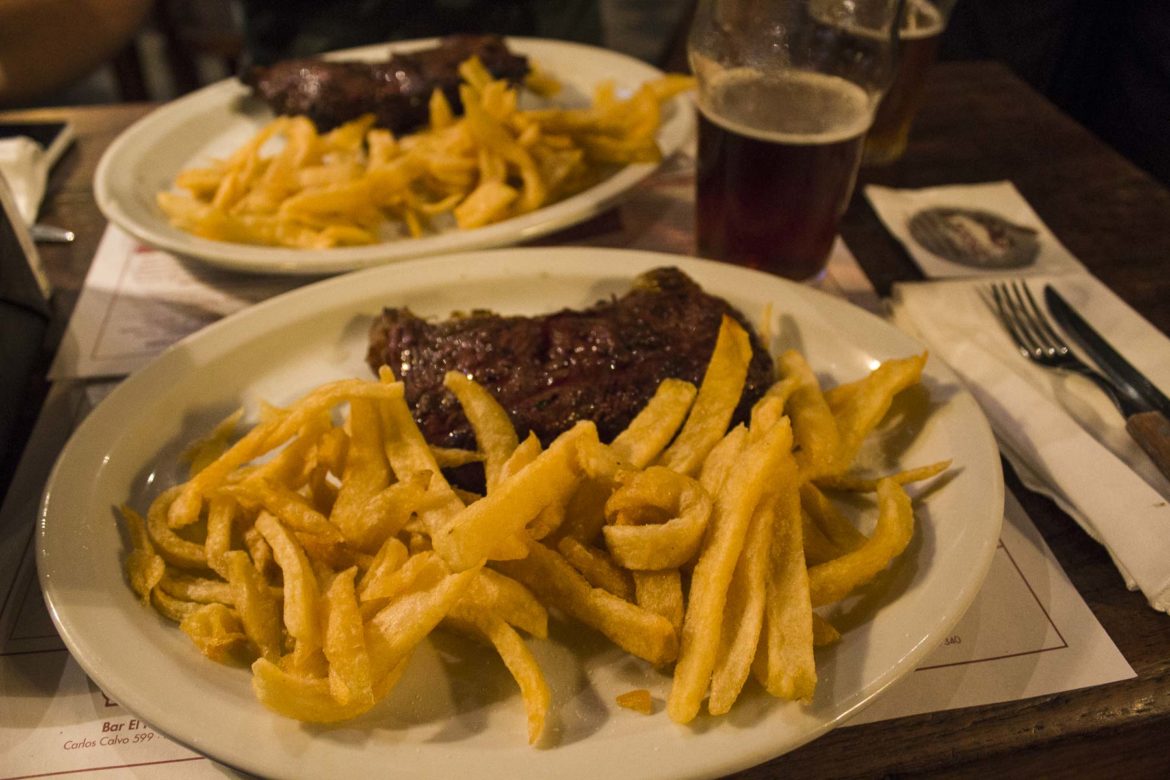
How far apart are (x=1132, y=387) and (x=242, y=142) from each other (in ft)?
9.80

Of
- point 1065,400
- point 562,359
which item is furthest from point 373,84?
point 1065,400

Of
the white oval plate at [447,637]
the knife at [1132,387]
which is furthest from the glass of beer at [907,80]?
the white oval plate at [447,637]

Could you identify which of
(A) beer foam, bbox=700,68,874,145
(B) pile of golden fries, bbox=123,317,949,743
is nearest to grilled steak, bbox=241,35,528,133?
(A) beer foam, bbox=700,68,874,145

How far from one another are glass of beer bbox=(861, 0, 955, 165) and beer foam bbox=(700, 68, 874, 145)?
56 centimetres

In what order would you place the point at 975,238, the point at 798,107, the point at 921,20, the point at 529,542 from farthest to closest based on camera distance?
1. the point at 921,20
2. the point at 975,238
3. the point at 798,107
4. the point at 529,542

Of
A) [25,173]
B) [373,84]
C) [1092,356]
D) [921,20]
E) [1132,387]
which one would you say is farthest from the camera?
[373,84]

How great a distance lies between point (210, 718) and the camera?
Answer: 3.72 feet

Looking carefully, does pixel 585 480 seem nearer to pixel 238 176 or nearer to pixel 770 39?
pixel 770 39

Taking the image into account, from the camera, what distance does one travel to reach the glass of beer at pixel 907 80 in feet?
8.65

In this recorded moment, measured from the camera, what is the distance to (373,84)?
10.1ft

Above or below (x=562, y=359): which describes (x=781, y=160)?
above

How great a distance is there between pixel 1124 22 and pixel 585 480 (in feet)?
15.3

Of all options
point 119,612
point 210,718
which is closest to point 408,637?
point 210,718

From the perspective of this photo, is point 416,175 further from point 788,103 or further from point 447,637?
point 447,637
